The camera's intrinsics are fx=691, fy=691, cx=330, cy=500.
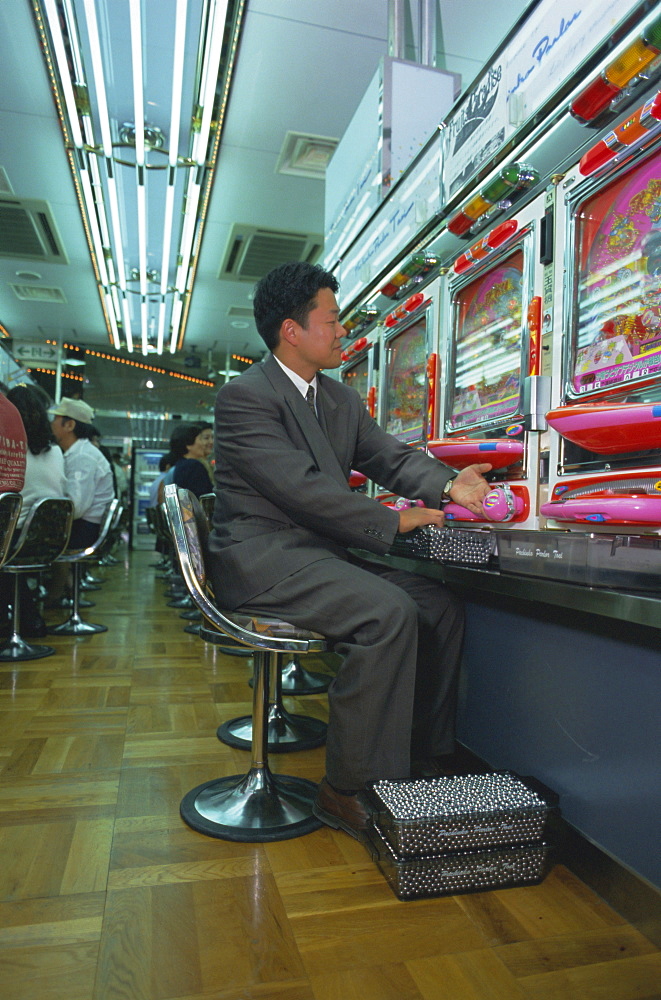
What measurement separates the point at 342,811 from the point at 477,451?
0.93 m

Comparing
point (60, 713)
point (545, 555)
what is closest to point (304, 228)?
point (60, 713)

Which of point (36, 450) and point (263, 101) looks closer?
point (36, 450)

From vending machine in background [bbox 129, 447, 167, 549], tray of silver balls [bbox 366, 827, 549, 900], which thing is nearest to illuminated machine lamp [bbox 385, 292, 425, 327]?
tray of silver balls [bbox 366, 827, 549, 900]

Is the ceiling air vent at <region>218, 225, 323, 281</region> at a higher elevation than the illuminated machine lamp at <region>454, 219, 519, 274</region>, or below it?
higher

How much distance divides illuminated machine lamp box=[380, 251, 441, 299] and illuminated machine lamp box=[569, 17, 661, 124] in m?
0.84

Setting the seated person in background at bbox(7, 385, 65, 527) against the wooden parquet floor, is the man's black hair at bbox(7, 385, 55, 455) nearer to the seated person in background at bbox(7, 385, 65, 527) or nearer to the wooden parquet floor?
the seated person in background at bbox(7, 385, 65, 527)

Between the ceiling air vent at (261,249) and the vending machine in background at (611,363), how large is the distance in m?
4.62

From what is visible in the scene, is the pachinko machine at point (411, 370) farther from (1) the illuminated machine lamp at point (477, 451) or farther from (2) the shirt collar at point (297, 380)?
(2) the shirt collar at point (297, 380)

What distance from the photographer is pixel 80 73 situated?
3479 millimetres

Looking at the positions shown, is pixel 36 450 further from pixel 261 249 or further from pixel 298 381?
pixel 261 249

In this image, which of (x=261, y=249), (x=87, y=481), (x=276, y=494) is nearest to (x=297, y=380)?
(x=276, y=494)

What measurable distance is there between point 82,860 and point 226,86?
383cm

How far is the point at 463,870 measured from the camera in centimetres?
133

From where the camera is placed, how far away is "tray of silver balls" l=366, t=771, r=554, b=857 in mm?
1308
